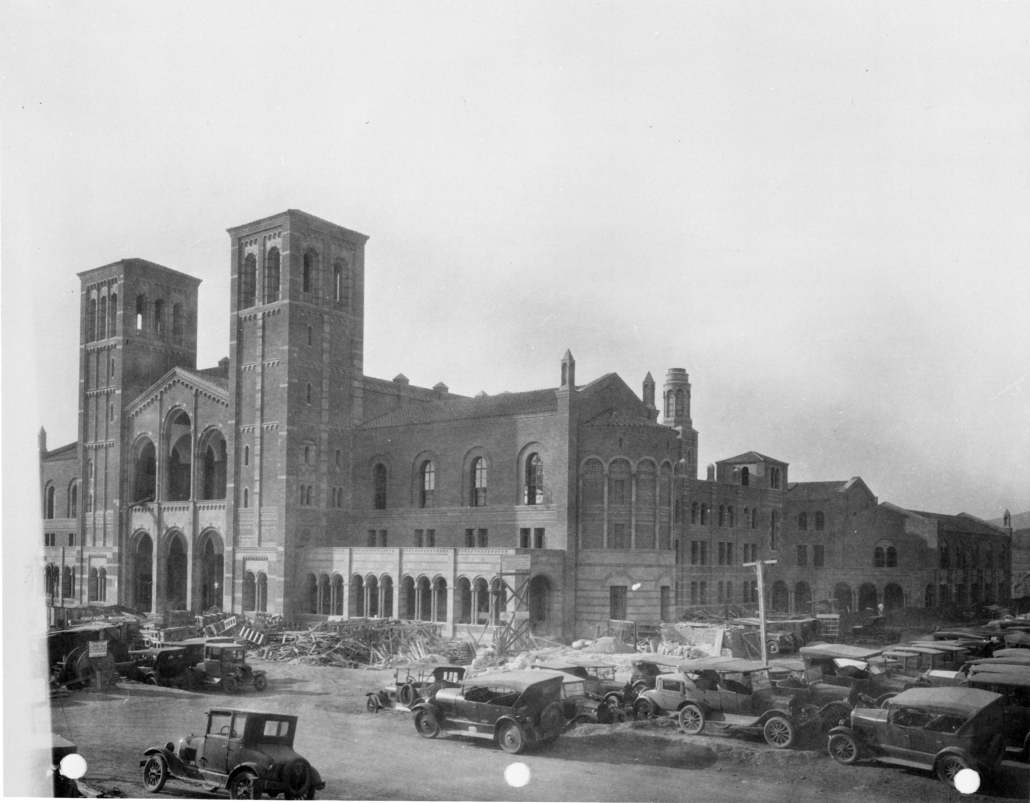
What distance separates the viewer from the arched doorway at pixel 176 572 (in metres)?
51.3

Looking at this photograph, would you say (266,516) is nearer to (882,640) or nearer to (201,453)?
(201,453)

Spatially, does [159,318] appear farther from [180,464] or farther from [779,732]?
[779,732]

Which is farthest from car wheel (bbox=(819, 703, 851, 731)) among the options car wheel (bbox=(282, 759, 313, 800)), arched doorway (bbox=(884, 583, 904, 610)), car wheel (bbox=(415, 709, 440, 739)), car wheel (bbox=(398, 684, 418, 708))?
arched doorway (bbox=(884, 583, 904, 610))

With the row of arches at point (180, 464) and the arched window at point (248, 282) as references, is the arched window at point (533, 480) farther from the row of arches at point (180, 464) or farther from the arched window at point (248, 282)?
the arched window at point (248, 282)

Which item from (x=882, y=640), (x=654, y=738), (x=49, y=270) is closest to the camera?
(x=654, y=738)

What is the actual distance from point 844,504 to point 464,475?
19826mm

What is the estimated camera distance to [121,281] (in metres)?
46.2

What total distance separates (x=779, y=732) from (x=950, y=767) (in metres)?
3.50

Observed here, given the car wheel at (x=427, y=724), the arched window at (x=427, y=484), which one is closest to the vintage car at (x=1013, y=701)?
the car wheel at (x=427, y=724)

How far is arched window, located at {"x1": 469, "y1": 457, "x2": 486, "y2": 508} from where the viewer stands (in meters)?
46.8

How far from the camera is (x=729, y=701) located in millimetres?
20953

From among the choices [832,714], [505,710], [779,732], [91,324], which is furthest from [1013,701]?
[91,324]

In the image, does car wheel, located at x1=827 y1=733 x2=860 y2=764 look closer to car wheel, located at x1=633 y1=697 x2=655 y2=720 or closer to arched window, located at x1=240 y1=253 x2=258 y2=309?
car wheel, located at x1=633 y1=697 x2=655 y2=720

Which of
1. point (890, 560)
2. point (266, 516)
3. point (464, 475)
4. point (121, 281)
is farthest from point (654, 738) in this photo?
point (121, 281)
